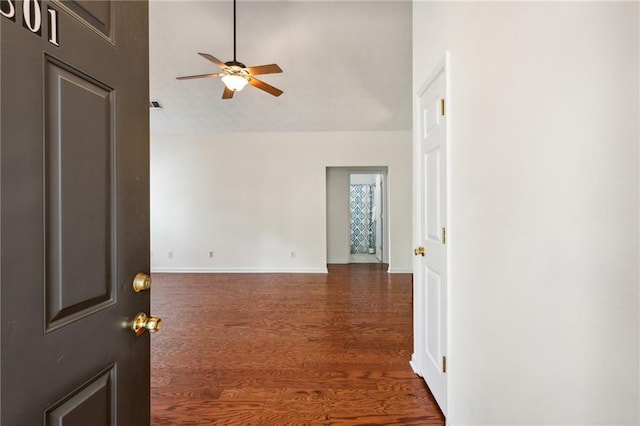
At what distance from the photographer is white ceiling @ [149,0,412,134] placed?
348cm

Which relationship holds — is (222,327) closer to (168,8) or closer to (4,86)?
(4,86)

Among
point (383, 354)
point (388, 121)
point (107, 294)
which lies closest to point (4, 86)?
point (107, 294)

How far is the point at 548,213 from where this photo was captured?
0.95 m

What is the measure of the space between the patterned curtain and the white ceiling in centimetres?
323

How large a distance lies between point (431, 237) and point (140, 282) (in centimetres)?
165

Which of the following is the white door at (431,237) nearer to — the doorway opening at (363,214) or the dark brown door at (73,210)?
the dark brown door at (73,210)

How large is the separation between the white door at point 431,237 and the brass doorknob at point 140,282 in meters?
1.44

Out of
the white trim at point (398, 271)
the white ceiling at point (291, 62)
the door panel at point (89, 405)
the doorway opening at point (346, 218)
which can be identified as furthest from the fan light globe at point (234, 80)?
the white trim at point (398, 271)

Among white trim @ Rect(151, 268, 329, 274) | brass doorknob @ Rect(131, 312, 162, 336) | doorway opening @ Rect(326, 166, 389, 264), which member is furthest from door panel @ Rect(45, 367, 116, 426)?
doorway opening @ Rect(326, 166, 389, 264)

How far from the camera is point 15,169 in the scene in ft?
1.73

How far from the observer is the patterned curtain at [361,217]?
8.70 meters

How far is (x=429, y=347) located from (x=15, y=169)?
2126mm

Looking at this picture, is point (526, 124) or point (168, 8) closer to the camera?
point (526, 124)

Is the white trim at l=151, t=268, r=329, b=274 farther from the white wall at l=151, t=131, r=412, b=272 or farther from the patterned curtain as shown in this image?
the patterned curtain
